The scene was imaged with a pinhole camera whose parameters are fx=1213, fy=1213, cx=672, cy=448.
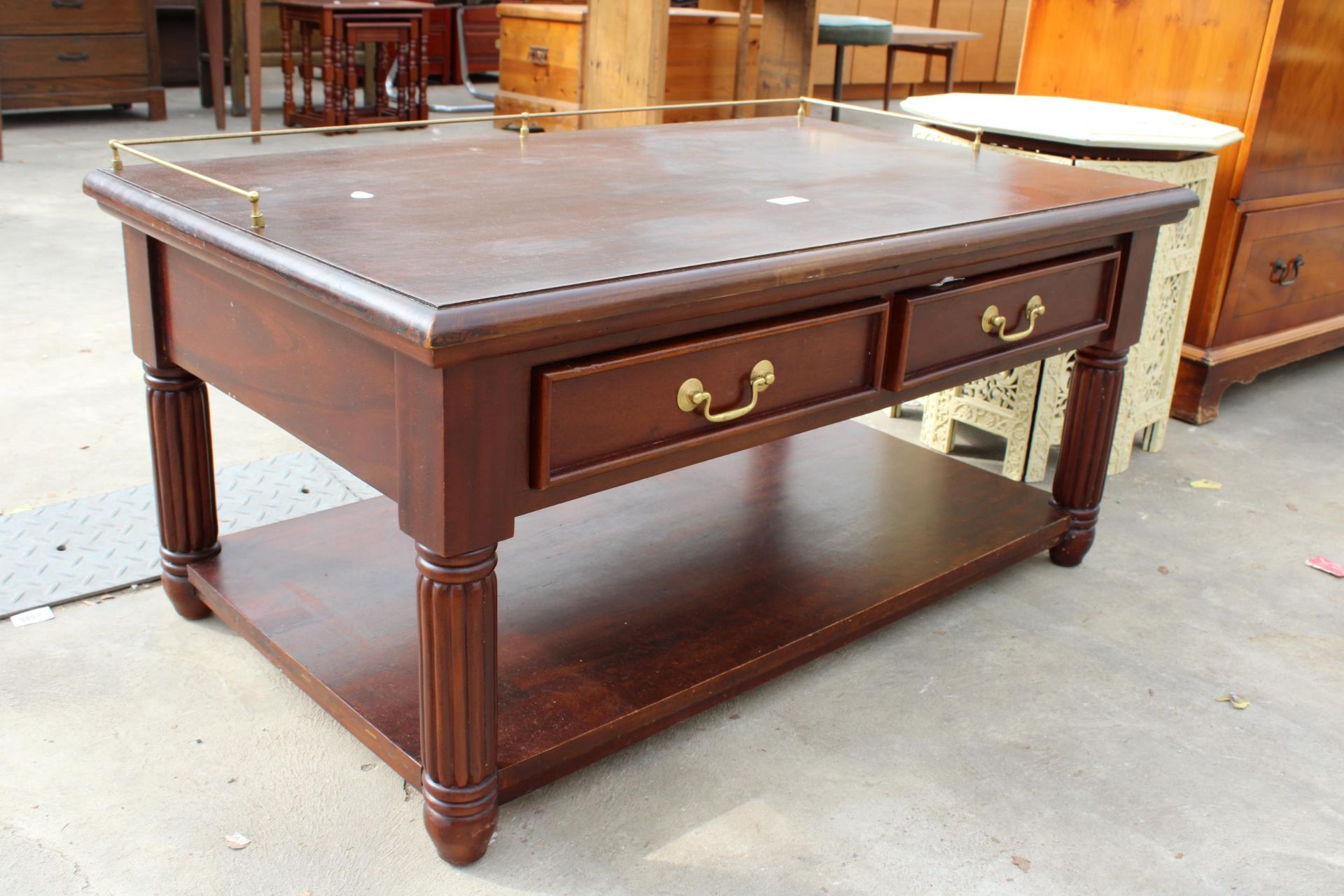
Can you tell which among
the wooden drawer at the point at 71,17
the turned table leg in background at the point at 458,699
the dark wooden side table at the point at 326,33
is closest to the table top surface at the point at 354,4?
the dark wooden side table at the point at 326,33

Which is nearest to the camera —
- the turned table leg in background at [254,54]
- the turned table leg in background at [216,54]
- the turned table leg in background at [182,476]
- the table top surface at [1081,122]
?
the turned table leg in background at [182,476]

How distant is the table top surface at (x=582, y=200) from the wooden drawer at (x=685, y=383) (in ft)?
0.31

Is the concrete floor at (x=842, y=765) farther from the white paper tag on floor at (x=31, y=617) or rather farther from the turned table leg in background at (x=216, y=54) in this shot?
the turned table leg in background at (x=216, y=54)

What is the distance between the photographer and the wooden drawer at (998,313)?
165cm

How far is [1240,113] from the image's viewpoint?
9.40ft

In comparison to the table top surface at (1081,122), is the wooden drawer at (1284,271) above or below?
below

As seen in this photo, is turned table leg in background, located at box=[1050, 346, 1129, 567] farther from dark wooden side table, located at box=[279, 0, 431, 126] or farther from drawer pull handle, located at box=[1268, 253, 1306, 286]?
dark wooden side table, located at box=[279, 0, 431, 126]

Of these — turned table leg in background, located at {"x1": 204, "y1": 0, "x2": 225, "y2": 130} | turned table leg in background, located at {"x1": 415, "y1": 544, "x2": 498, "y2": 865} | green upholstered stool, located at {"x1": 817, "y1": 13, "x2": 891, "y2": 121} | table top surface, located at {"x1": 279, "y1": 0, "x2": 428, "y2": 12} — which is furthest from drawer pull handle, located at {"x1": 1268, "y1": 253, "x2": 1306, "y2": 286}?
turned table leg in background, located at {"x1": 204, "y1": 0, "x2": 225, "y2": 130}

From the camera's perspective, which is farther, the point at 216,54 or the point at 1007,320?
the point at 216,54

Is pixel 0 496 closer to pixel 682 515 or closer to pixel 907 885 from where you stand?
pixel 682 515

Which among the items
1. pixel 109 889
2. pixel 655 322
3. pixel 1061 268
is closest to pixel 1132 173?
pixel 1061 268

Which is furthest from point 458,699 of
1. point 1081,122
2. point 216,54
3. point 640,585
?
point 216,54

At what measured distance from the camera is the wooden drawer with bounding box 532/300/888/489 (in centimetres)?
129

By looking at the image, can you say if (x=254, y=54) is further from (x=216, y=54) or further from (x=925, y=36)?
(x=925, y=36)
